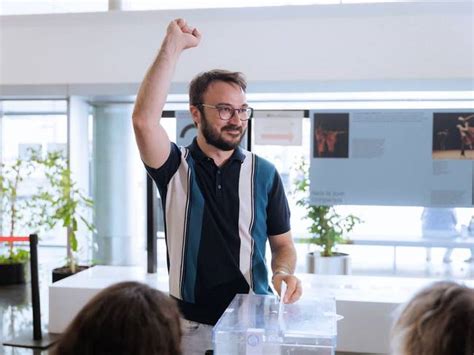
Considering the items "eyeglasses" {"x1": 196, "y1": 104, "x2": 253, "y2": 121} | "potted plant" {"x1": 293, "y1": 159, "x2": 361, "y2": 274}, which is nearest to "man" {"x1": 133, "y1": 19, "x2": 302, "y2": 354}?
"eyeglasses" {"x1": 196, "y1": 104, "x2": 253, "y2": 121}

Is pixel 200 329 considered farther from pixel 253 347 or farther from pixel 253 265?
pixel 253 347

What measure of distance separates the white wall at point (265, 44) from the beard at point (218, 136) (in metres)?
2.89

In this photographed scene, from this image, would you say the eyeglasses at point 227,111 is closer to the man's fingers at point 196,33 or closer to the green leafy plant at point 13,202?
the man's fingers at point 196,33

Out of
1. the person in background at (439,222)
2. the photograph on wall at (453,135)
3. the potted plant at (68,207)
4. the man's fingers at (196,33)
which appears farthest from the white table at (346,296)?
the man's fingers at (196,33)

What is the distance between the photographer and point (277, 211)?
174 cm

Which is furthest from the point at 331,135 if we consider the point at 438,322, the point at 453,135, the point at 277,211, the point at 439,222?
the point at 438,322

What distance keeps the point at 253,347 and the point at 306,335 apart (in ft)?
0.40

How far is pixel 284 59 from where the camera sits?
14.6 ft

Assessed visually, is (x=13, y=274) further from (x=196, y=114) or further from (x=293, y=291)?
(x=293, y=291)

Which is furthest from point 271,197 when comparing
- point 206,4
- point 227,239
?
point 206,4

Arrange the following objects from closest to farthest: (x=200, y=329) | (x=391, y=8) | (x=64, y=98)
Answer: (x=200, y=329) < (x=391, y=8) < (x=64, y=98)

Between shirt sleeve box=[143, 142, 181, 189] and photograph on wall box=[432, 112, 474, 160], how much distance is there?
131 inches

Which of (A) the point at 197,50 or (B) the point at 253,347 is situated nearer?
(B) the point at 253,347

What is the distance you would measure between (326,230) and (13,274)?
349 centimetres
